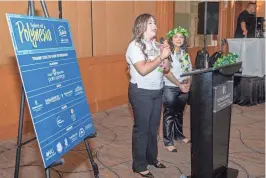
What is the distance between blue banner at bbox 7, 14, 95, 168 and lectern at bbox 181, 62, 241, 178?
31.9 inches

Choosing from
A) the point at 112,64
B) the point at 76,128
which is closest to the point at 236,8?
the point at 112,64

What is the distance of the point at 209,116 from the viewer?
230 centimetres

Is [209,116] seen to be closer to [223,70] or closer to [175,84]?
[223,70]

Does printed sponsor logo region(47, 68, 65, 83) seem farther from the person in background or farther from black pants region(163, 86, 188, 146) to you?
the person in background

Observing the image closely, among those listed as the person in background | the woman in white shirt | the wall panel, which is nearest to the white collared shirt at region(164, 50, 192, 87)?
the woman in white shirt

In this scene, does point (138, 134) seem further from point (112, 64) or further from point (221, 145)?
point (112, 64)

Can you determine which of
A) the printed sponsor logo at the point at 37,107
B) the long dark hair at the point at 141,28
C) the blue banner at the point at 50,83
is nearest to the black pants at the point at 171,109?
the long dark hair at the point at 141,28

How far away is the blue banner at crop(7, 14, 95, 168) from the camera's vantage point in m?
1.86

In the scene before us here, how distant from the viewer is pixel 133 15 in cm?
545

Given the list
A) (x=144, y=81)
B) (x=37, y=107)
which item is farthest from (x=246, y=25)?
(x=37, y=107)

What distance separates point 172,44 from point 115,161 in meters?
1.26

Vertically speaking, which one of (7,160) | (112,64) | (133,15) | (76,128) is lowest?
(7,160)

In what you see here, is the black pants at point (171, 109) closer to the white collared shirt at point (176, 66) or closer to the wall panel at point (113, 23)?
the white collared shirt at point (176, 66)

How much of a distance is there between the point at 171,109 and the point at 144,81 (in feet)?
2.84
